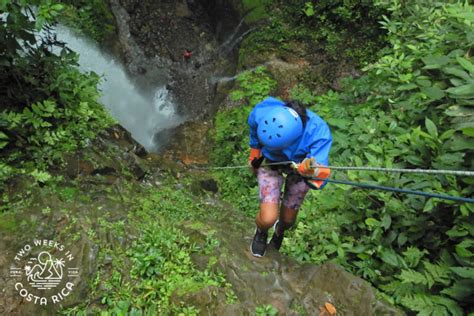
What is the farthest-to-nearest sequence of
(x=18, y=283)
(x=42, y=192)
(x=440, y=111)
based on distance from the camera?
(x=440, y=111)
(x=42, y=192)
(x=18, y=283)

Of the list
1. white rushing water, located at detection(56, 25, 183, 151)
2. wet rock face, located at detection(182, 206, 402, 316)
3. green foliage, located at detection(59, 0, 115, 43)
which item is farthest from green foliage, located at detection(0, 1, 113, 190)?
green foliage, located at detection(59, 0, 115, 43)

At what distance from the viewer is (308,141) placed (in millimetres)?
3641

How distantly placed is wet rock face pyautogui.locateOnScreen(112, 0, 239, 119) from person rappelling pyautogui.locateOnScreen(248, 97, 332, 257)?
716 cm

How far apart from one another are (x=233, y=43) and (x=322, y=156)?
8.59 metres

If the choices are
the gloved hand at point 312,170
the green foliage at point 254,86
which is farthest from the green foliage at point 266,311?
the green foliage at point 254,86

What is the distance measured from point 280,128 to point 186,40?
9.68 m

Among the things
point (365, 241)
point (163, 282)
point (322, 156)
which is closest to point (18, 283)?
point (163, 282)

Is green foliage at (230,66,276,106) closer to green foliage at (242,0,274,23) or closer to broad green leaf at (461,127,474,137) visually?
green foliage at (242,0,274,23)

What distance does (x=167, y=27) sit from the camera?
12.1m

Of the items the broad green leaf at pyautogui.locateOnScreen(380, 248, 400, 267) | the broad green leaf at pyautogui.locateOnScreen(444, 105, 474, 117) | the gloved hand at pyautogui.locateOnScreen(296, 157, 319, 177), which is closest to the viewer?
the gloved hand at pyautogui.locateOnScreen(296, 157, 319, 177)

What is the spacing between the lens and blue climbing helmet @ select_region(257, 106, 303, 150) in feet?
11.4

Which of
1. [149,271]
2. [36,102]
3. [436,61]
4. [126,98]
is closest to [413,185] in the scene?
[436,61]

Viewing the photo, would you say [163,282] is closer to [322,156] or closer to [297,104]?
[322,156]

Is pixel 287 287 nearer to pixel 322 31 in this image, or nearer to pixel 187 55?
pixel 322 31
